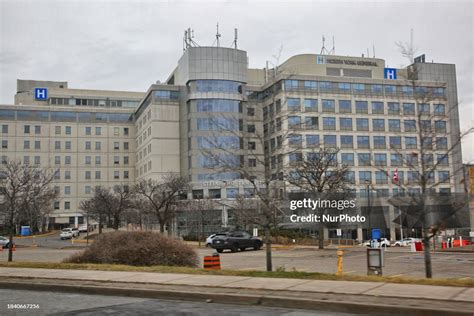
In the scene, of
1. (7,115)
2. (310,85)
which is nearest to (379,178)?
(310,85)

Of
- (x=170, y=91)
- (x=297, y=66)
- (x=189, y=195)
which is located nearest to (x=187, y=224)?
(x=189, y=195)

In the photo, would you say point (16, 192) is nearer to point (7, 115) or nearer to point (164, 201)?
point (164, 201)

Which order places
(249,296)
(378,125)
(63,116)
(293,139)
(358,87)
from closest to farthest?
(249,296) → (293,139) → (378,125) → (358,87) → (63,116)

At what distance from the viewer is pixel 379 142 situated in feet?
295

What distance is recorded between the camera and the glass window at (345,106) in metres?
89.1

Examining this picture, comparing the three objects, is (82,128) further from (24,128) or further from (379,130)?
(379,130)

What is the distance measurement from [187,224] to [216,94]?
82.2ft

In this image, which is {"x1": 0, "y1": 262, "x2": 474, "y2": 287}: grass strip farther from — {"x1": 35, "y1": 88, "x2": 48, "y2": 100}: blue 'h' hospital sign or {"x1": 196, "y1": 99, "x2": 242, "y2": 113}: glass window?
{"x1": 35, "y1": 88, "x2": 48, "y2": 100}: blue 'h' hospital sign

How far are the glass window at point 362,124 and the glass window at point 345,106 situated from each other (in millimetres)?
2240

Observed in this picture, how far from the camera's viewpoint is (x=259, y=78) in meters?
99.8

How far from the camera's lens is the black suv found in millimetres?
39031

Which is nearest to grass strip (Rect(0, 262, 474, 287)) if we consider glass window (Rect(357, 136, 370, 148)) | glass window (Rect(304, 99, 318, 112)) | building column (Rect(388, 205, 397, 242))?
building column (Rect(388, 205, 397, 242))

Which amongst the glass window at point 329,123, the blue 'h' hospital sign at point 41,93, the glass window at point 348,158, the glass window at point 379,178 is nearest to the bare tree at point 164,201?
the glass window at point 329,123

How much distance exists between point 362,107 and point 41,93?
2646 inches
